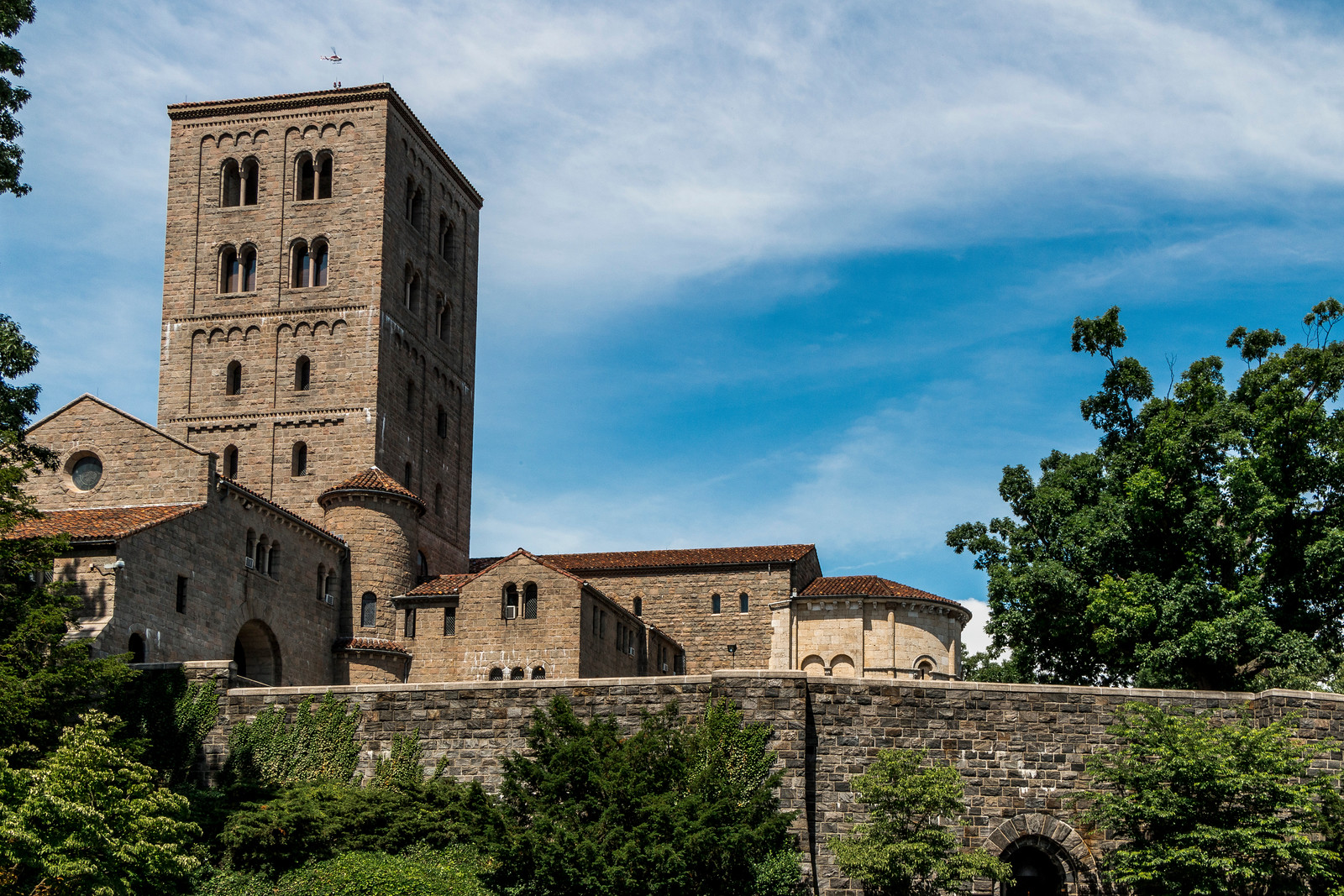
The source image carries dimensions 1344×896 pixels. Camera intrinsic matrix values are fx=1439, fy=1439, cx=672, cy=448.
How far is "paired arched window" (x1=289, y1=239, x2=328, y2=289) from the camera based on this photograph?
59031mm

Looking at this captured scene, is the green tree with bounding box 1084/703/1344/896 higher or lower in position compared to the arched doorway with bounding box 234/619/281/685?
lower

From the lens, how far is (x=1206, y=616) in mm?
39781

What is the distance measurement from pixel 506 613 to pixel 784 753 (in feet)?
77.3

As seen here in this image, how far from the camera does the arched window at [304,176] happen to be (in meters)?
60.0

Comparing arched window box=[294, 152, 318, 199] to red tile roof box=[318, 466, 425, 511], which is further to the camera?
arched window box=[294, 152, 318, 199]

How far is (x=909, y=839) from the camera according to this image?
1061 inches

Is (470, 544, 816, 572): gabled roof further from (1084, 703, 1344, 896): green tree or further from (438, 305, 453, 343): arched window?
(1084, 703, 1344, 896): green tree

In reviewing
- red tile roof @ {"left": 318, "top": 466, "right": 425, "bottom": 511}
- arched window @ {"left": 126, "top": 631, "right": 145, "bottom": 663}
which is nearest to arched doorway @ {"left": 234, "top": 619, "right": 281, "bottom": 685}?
arched window @ {"left": 126, "top": 631, "right": 145, "bottom": 663}

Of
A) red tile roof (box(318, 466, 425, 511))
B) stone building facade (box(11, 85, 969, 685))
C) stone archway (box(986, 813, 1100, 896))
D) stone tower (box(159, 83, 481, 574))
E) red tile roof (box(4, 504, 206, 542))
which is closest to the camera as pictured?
stone archway (box(986, 813, 1100, 896))

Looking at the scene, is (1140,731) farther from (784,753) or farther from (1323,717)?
(784,753)

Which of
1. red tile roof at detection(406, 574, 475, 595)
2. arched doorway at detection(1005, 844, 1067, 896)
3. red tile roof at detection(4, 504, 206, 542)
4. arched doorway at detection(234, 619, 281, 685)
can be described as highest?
red tile roof at detection(4, 504, 206, 542)

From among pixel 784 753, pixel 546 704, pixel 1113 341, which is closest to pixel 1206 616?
pixel 1113 341

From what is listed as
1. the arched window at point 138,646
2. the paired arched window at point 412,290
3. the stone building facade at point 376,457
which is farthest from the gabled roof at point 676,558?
the arched window at point 138,646

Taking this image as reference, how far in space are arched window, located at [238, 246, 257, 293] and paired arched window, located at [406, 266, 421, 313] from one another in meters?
6.24
